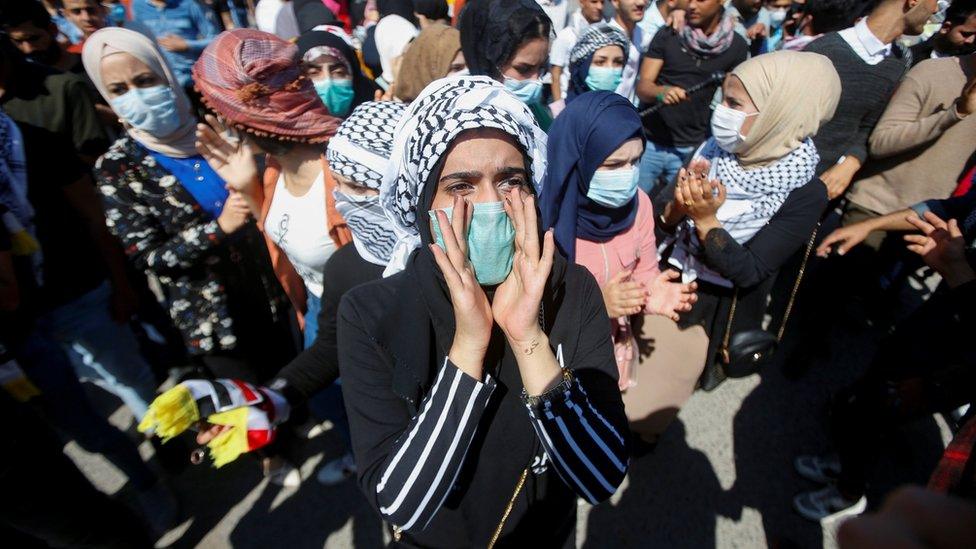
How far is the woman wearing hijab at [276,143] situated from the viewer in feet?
6.68

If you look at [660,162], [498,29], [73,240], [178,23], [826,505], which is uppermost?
[498,29]

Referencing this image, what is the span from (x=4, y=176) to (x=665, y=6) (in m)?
6.18

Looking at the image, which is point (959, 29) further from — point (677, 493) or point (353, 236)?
point (353, 236)

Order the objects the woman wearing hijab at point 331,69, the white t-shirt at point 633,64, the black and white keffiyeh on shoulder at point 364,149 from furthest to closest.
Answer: the white t-shirt at point 633,64, the woman wearing hijab at point 331,69, the black and white keffiyeh on shoulder at point 364,149

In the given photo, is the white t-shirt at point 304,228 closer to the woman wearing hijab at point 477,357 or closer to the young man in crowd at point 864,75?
the woman wearing hijab at point 477,357

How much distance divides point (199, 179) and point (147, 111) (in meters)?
0.39

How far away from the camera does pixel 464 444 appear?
1064 millimetres

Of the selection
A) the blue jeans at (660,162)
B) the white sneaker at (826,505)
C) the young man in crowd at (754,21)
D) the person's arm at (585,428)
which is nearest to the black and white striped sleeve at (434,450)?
the person's arm at (585,428)

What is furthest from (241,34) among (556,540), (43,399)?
(556,540)

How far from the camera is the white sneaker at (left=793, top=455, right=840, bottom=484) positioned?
2422 millimetres

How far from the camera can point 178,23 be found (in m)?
4.32

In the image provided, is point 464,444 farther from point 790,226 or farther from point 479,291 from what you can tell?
point 790,226

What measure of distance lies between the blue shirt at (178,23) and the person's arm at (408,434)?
13.8ft

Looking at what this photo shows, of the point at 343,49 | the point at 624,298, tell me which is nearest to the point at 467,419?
the point at 624,298
